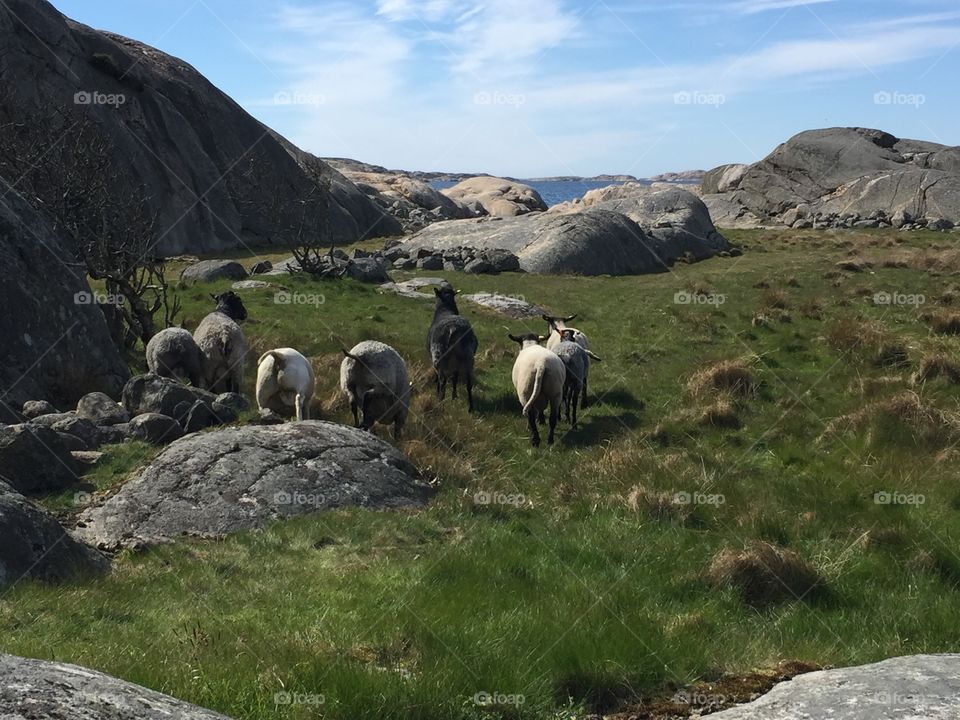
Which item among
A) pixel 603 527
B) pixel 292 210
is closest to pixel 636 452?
pixel 603 527

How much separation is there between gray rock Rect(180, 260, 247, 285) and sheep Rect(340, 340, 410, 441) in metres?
21.3

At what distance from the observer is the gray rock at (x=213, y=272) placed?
34753 mm

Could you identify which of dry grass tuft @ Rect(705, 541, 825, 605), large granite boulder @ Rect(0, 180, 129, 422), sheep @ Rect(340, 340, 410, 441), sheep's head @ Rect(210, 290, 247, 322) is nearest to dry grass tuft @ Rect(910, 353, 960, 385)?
dry grass tuft @ Rect(705, 541, 825, 605)

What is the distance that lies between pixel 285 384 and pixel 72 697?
37.9 feet

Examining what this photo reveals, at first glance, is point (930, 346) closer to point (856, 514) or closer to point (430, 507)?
point (856, 514)

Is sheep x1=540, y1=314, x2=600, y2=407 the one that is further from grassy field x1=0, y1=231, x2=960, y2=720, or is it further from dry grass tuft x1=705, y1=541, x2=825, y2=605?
dry grass tuft x1=705, y1=541, x2=825, y2=605

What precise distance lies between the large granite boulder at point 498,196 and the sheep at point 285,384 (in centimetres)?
6880

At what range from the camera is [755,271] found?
38.6m

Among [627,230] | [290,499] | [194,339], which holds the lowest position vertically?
[290,499]

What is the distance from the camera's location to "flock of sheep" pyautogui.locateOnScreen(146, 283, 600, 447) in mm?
14914

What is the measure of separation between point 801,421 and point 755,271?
81.9 ft

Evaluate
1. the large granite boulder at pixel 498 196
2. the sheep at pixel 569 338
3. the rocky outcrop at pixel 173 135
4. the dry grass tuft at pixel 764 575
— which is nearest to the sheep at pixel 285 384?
the sheep at pixel 569 338

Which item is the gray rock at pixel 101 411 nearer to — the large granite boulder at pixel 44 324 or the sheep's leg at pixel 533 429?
the large granite boulder at pixel 44 324

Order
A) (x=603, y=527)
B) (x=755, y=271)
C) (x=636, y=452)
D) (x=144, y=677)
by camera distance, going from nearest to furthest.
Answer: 1. (x=144, y=677)
2. (x=603, y=527)
3. (x=636, y=452)
4. (x=755, y=271)
